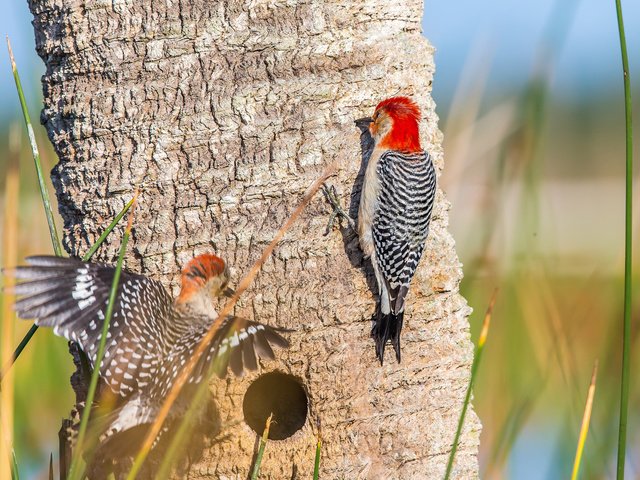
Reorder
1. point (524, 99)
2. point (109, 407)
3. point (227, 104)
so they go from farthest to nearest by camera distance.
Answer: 1. point (227, 104)
2. point (109, 407)
3. point (524, 99)

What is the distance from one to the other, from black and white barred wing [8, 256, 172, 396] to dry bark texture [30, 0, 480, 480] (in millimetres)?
242

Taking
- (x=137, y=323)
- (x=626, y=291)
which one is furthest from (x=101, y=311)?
(x=626, y=291)

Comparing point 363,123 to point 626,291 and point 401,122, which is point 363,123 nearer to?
point 401,122

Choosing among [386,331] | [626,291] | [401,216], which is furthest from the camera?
[401,216]

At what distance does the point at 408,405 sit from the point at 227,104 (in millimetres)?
1273

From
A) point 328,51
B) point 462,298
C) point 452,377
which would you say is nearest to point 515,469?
point 452,377

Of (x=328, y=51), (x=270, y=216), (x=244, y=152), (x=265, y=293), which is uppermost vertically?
(x=328, y=51)

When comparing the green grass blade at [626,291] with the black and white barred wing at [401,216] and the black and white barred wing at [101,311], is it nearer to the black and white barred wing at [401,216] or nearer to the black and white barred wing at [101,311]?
the black and white barred wing at [401,216]

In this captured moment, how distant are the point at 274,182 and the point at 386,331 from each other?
67 cm

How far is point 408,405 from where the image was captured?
327cm

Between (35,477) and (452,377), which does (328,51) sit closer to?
(452,377)

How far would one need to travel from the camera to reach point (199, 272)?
10.1 feet

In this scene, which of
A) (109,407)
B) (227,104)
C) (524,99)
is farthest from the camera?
(227,104)

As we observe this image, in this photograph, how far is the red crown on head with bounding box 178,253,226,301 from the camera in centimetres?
309
